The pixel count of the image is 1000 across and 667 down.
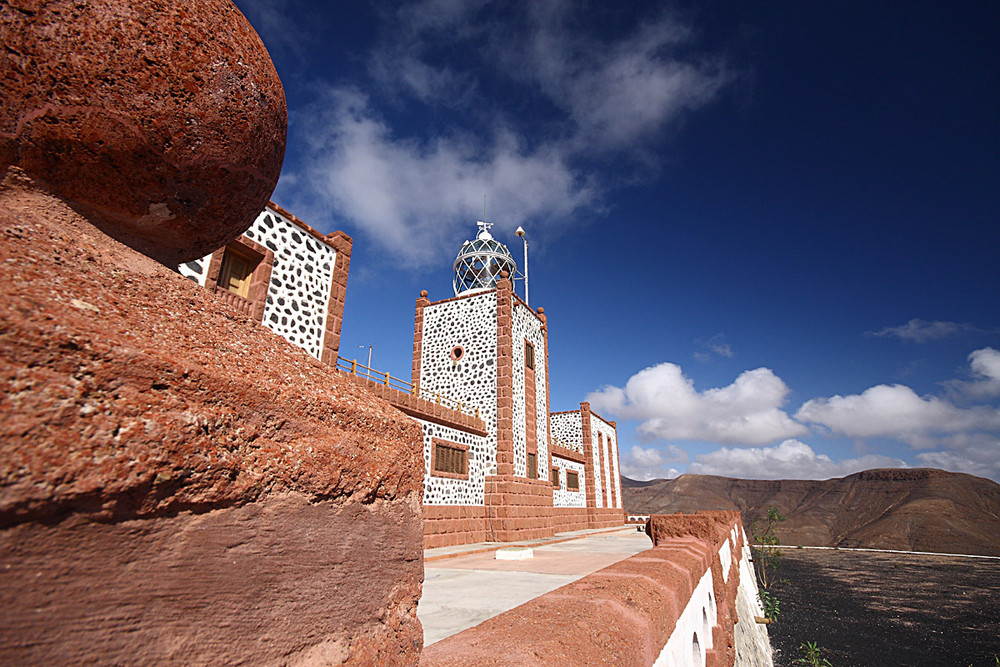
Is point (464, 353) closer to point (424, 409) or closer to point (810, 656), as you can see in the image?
point (424, 409)

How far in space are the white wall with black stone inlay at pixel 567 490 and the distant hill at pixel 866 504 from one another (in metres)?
17.1

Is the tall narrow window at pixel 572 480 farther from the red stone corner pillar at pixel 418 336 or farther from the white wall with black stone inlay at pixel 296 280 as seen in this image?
the white wall with black stone inlay at pixel 296 280

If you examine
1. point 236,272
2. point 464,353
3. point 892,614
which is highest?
point 464,353

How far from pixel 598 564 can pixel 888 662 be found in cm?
1286

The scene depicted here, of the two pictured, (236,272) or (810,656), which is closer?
(236,272)

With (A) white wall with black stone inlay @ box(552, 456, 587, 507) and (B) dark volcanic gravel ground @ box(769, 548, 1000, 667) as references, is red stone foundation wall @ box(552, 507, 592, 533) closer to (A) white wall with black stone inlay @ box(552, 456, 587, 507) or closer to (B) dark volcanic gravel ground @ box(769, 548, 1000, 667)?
(A) white wall with black stone inlay @ box(552, 456, 587, 507)

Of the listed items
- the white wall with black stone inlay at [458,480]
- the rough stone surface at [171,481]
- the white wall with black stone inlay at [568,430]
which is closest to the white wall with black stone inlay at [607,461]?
the white wall with black stone inlay at [568,430]

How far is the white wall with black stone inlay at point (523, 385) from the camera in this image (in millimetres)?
14656

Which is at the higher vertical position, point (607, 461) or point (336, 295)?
point (336, 295)

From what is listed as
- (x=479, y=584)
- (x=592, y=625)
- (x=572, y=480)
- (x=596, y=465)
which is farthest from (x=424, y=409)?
(x=596, y=465)

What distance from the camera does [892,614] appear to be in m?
17.8

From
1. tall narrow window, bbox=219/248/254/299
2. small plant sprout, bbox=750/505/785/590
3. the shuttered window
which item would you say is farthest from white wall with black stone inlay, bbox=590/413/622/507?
tall narrow window, bbox=219/248/254/299

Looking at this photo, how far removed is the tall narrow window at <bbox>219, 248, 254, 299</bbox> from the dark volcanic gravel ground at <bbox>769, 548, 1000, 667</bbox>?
52.5 feet

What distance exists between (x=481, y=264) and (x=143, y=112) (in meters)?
17.2
